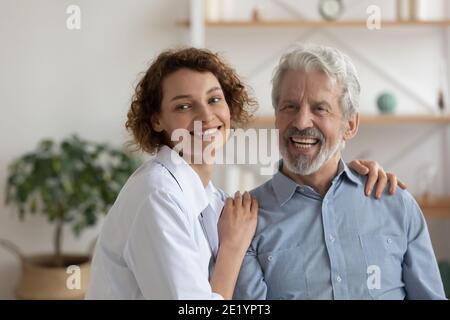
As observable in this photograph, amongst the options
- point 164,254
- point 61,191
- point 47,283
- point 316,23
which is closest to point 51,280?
point 47,283

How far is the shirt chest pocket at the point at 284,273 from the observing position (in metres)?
1.40

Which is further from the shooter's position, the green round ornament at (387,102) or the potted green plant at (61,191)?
the green round ornament at (387,102)

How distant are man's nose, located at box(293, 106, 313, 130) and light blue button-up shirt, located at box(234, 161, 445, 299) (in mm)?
145

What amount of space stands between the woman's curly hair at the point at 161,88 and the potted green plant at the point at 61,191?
1.65 metres

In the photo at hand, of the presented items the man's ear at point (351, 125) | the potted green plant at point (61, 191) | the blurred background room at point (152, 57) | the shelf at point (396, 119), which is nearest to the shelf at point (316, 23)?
the blurred background room at point (152, 57)

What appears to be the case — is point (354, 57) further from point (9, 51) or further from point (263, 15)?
point (9, 51)

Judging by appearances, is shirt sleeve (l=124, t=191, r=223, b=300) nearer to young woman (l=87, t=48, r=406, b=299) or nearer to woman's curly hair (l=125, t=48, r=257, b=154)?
young woman (l=87, t=48, r=406, b=299)

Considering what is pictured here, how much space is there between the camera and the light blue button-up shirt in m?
1.39

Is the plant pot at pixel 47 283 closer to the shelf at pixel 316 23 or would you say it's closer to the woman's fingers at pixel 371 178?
the shelf at pixel 316 23

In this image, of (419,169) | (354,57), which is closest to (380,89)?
(354,57)

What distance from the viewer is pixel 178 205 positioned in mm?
1190

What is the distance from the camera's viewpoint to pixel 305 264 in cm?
141

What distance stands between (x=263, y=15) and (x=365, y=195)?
200cm
